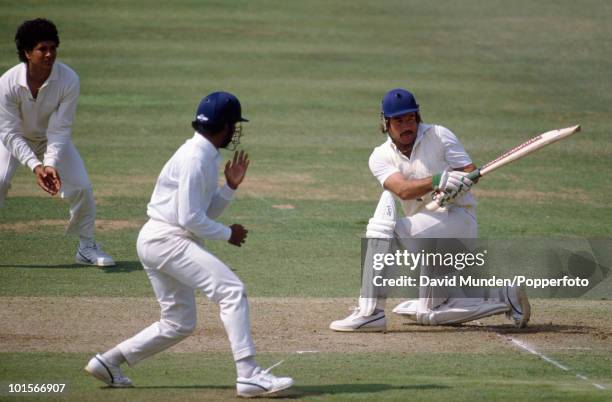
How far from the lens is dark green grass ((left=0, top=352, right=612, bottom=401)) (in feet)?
24.0

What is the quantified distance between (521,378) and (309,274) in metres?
3.85

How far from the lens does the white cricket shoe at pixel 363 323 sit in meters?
9.08

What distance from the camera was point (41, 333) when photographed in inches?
351

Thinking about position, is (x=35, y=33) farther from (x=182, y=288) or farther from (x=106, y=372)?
(x=106, y=372)

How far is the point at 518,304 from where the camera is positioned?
9.19 meters

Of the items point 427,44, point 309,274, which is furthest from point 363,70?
point 309,274

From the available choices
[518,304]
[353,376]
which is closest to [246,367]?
[353,376]

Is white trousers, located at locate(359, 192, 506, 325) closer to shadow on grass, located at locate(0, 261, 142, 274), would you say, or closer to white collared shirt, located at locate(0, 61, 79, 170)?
shadow on grass, located at locate(0, 261, 142, 274)

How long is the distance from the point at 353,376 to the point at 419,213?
194cm

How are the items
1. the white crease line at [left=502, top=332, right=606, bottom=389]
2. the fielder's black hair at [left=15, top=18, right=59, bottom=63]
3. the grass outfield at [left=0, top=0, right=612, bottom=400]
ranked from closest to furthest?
the white crease line at [left=502, top=332, right=606, bottom=389] < the grass outfield at [left=0, top=0, right=612, bottom=400] < the fielder's black hair at [left=15, top=18, right=59, bottom=63]

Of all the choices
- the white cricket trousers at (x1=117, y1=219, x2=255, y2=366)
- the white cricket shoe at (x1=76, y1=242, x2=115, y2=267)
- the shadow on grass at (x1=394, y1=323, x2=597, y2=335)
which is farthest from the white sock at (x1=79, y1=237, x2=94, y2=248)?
the white cricket trousers at (x1=117, y1=219, x2=255, y2=366)

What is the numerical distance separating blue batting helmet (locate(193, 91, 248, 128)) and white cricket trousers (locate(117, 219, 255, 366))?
700 mm

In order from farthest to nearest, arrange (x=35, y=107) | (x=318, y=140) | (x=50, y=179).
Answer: (x=318, y=140) < (x=35, y=107) < (x=50, y=179)

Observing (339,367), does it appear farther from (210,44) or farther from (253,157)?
(210,44)
